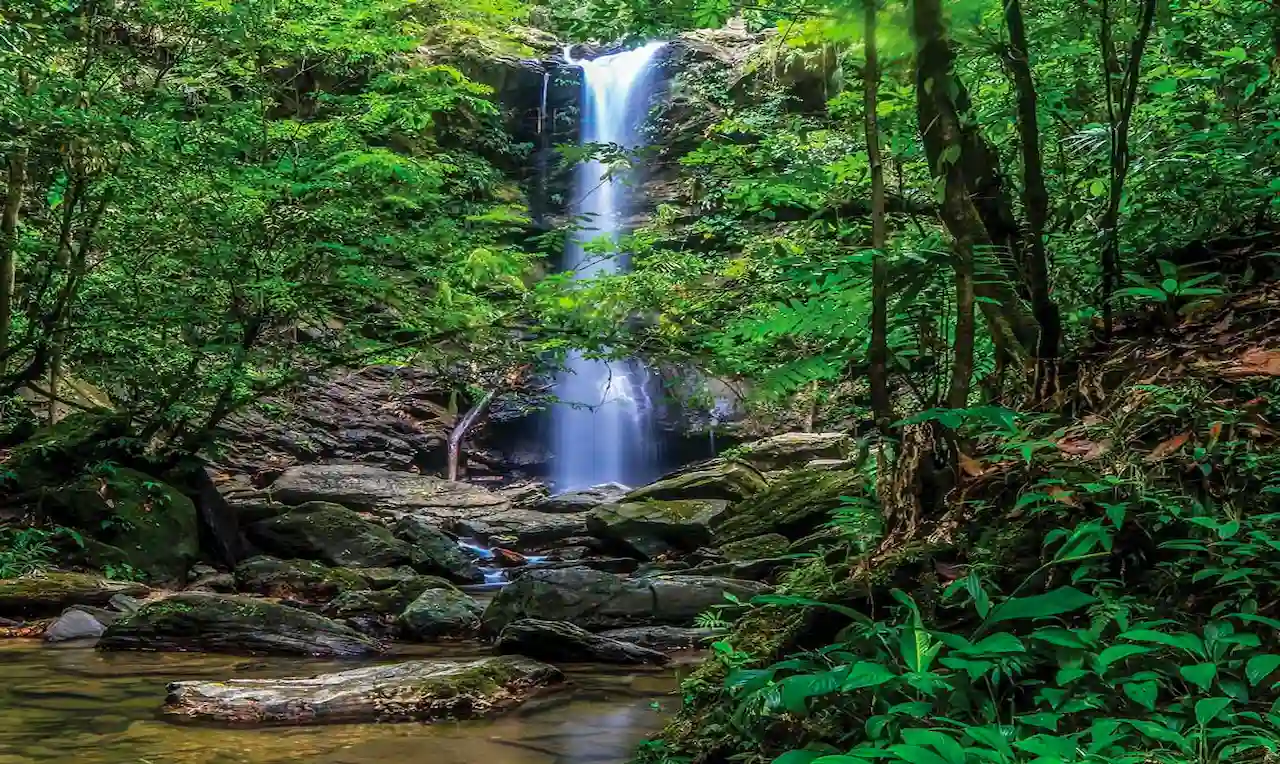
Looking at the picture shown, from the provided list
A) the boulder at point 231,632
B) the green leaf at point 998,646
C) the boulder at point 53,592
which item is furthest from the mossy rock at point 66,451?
the green leaf at point 998,646

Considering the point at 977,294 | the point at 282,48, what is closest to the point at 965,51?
the point at 977,294

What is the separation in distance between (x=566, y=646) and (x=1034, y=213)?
4346 mm

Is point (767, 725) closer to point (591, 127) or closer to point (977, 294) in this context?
point (977, 294)

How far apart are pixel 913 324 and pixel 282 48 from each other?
863cm

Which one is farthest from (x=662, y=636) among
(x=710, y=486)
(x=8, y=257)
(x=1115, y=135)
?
(x=8, y=257)

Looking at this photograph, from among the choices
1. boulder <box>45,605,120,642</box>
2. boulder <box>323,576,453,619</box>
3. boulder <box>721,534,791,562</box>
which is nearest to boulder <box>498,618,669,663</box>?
boulder <box>323,576,453,619</box>

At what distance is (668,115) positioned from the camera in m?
23.4

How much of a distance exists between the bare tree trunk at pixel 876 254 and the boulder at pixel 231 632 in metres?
4.90

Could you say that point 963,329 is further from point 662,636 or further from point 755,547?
point 755,547

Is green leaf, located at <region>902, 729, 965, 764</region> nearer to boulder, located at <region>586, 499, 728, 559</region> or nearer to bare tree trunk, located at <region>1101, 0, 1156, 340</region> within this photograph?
bare tree trunk, located at <region>1101, 0, 1156, 340</region>

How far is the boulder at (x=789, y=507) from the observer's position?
1005cm

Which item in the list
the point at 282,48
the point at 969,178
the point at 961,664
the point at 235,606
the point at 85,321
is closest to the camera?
the point at 961,664

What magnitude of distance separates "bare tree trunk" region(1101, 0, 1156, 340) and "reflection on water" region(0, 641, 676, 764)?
2.94 m

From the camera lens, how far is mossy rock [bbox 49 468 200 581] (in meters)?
9.62
